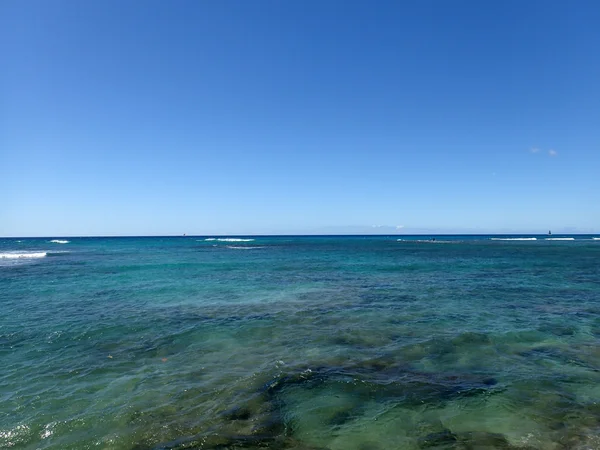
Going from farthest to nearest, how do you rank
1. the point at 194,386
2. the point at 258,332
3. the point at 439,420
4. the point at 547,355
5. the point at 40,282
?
1. the point at 40,282
2. the point at 258,332
3. the point at 547,355
4. the point at 194,386
5. the point at 439,420

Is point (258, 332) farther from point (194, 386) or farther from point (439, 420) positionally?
point (439, 420)

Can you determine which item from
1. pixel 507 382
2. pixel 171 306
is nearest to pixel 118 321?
pixel 171 306

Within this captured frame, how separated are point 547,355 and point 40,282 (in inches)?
1263

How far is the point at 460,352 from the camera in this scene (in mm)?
10688

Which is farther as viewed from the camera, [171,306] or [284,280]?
[284,280]

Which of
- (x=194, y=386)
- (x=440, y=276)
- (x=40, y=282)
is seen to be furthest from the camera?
(x=440, y=276)

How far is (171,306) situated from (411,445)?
1484 cm

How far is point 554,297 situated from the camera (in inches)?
772

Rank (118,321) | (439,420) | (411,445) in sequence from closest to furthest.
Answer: (411,445) → (439,420) → (118,321)

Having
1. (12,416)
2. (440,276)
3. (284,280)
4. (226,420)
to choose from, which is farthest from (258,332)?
(440,276)

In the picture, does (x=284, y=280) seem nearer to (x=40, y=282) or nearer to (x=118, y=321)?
(x=118, y=321)

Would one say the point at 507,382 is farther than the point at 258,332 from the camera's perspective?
No

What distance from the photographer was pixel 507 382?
863 centimetres

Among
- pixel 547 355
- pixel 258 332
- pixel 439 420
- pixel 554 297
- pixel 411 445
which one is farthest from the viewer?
pixel 554 297
